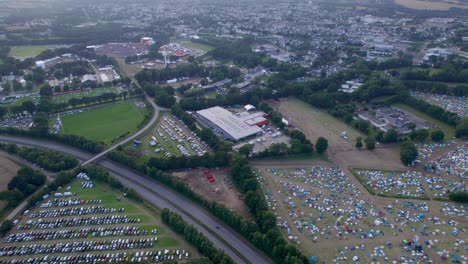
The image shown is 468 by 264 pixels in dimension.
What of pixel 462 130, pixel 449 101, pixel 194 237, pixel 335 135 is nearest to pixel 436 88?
pixel 449 101

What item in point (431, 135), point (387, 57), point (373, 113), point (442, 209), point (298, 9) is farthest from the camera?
point (298, 9)

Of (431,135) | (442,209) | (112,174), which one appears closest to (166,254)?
(112,174)

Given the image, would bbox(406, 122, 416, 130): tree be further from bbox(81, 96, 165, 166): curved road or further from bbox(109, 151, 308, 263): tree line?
bbox(81, 96, 165, 166): curved road

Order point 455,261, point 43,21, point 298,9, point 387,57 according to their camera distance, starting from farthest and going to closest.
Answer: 1. point 298,9
2. point 43,21
3. point 387,57
4. point 455,261

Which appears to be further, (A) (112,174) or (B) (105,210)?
(A) (112,174)

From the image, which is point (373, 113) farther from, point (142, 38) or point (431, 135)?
point (142, 38)

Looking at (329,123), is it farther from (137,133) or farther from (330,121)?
(137,133)

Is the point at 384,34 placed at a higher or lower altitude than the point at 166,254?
higher
